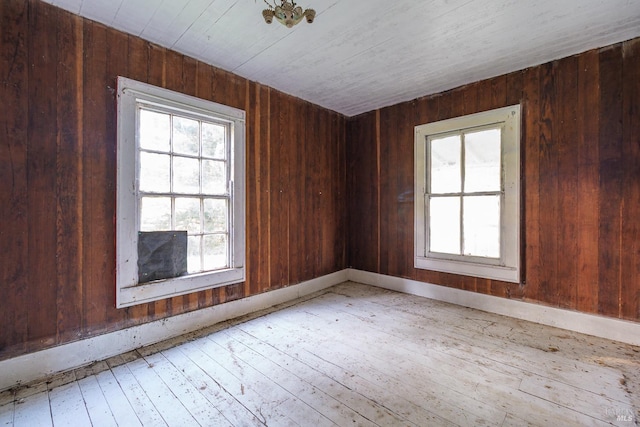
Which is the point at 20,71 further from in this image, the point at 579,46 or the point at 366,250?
the point at 579,46

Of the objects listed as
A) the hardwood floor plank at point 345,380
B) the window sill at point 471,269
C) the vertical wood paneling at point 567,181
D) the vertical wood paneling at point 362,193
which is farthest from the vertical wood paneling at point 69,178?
the vertical wood paneling at point 567,181

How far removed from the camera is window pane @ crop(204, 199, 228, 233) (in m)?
2.71

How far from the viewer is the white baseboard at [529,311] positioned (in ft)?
7.68

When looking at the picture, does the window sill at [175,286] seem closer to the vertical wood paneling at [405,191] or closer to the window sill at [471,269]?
the vertical wood paneling at [405,191]

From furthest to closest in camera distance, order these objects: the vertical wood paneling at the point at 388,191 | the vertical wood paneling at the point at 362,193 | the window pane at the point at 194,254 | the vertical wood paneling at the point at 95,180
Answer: the vertical wood paneling at the point at 362,193, the vertical wood paneling at the point at 388,191, the window pane at the point at 194,254, the vertical wood paneling at the point at 95,180

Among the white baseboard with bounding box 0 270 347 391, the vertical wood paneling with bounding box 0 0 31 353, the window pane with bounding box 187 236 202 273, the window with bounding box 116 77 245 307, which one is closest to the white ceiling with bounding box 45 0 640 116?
the vertical wood paneling with bounding box 0 0 31 353

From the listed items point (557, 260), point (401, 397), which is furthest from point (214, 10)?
point (557, 260)

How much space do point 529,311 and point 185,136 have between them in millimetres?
3782

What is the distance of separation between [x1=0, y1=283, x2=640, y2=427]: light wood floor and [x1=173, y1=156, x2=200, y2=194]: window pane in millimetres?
1339

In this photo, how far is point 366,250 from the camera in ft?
13.7

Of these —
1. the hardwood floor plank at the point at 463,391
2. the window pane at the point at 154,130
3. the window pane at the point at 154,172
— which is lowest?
the hardwood floor plank at the point at 463,391

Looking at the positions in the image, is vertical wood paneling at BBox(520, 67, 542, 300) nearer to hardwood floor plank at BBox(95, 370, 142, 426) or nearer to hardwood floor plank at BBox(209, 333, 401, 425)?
hardwood floor plank at BBox(209, 333, 401, 425)

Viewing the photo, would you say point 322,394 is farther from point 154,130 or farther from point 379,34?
point 379,34

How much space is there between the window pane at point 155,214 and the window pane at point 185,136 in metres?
0.48
